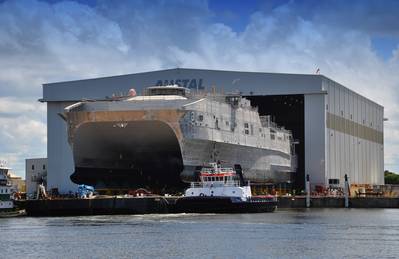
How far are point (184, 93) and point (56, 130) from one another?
2434 cm

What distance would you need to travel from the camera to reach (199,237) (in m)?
56.0

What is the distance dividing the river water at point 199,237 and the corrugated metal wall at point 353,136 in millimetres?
38208

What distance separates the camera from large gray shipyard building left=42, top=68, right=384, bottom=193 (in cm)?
10819

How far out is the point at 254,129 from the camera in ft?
343

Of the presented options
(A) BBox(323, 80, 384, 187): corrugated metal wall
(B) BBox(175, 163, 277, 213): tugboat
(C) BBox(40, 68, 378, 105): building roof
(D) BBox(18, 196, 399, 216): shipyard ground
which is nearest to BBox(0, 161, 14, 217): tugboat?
(D) BBox(18, 196, 399, 216): shipyard ground

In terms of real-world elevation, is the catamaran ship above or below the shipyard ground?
above

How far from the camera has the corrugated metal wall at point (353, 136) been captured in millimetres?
114375

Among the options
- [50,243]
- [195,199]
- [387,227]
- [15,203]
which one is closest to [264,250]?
[50,243]

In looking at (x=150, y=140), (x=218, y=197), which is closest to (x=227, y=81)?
(x=150, y=140)

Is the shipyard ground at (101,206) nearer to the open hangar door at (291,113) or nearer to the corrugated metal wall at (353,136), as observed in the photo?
the open hangar door at (291,113)

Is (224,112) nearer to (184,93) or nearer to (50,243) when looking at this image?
(184,93)

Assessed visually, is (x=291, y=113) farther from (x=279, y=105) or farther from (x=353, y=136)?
(x=353, y=136)

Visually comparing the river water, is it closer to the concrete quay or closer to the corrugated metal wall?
the concrete quay

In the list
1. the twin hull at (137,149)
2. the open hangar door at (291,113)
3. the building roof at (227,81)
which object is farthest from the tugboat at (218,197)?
the open hangar door at (291,113)
